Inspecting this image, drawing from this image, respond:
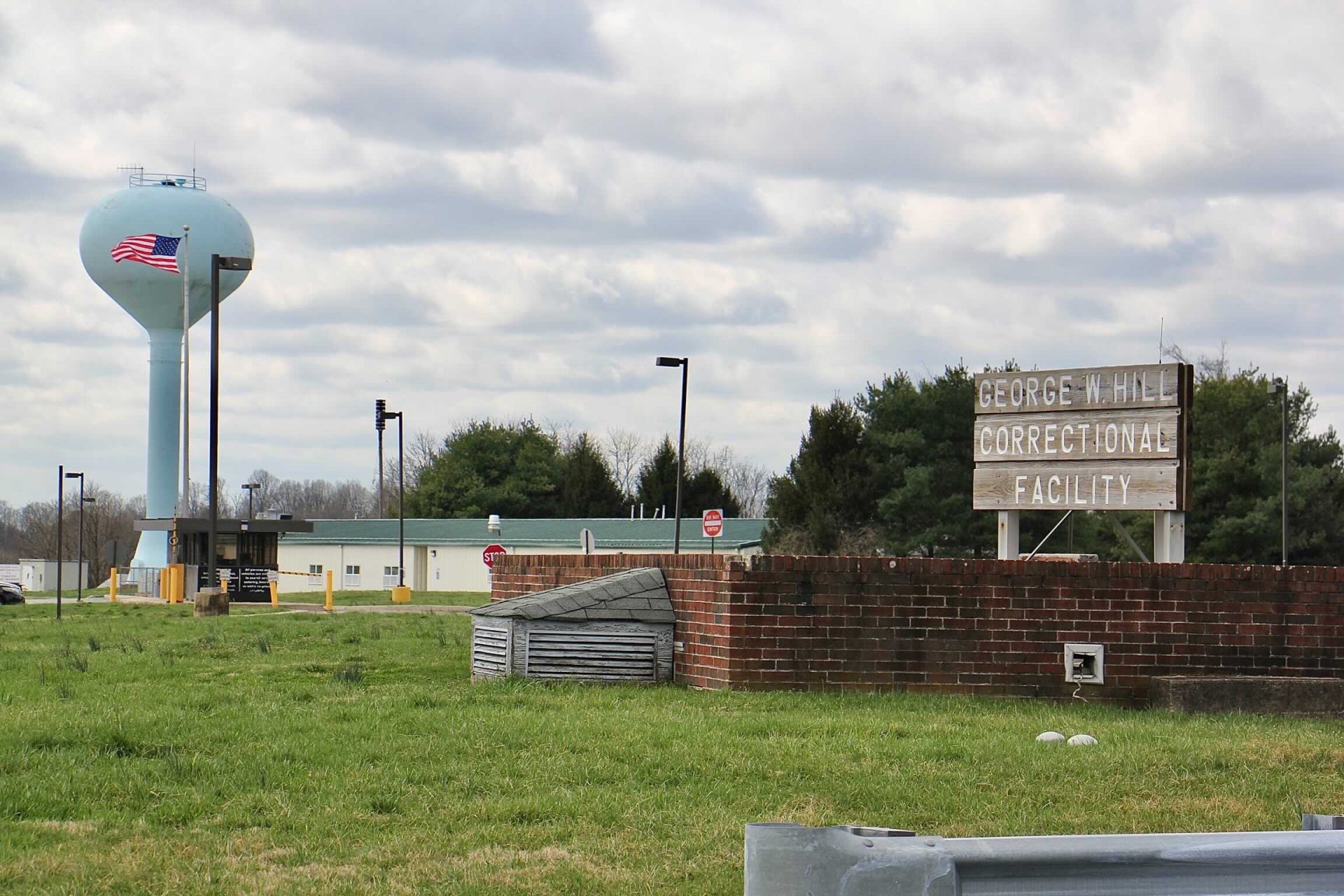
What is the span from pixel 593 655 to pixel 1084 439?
6.08 m

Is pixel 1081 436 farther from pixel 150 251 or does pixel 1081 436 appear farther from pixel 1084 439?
pixel 150 251

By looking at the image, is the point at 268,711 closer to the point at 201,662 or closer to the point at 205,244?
the point at 201,662

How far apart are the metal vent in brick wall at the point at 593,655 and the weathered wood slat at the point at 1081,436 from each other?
542cm

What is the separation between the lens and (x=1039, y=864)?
3.18 meters

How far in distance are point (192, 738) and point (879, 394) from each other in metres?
50.0

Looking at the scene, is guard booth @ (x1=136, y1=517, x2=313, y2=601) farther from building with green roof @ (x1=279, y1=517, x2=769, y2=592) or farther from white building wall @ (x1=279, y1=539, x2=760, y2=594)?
white building wall @ (x1=279, y1=539, x2=760, y2=594)

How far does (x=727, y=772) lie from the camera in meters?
7.80

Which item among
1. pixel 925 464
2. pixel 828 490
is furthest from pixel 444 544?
pixel 925 464

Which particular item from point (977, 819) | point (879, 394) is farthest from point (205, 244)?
point (977, 819)

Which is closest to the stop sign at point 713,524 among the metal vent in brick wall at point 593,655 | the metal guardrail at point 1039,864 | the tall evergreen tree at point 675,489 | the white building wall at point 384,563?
the metal vent in brick wall at point 593,655

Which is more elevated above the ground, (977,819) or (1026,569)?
(1026,569)

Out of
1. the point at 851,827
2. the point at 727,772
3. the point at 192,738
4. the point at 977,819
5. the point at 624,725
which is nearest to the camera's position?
the point at 851,827

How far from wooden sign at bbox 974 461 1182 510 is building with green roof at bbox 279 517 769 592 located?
46365 mm

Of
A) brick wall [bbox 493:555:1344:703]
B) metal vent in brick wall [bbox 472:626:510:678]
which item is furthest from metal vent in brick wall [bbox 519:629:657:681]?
brick wall [bbox 493:555:1344:703]
